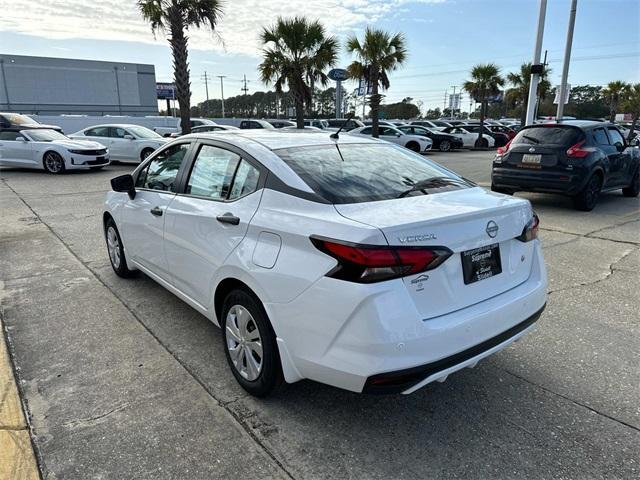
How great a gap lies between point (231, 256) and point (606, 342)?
2.91 m

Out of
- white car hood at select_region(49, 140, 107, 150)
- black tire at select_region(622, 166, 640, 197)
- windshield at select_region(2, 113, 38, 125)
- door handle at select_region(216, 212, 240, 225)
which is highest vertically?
windshield at select_region(2, 113, 38, 125)

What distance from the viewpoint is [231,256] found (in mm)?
2824

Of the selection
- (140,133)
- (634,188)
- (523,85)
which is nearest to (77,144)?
(140,133)

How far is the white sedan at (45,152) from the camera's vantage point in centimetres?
1416

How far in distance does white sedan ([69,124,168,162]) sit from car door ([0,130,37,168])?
2462 mm

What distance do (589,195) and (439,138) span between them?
18213mm

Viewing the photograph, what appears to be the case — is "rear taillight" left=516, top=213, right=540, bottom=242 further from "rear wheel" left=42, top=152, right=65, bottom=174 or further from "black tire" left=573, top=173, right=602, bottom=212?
Answer: "rear wheel" left=42, top=152, right=65, bottom=174

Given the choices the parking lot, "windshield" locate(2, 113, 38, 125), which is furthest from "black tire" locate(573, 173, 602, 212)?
"windshield" locate(2, 113, 38, 125)

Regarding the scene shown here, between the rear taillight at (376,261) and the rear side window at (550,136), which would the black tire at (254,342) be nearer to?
the rear taillight at (376,261)

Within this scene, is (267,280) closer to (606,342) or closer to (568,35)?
(606,342)

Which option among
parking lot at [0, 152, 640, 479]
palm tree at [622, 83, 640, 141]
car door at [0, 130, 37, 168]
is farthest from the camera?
palm tree at [622, 83, 640, 141]

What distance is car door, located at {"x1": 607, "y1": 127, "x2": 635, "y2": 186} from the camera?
905cm

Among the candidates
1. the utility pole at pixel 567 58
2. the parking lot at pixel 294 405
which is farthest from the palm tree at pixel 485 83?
the parking lot at pixel 294 405

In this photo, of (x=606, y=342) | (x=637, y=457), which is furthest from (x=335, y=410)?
(x=606, y=342)
